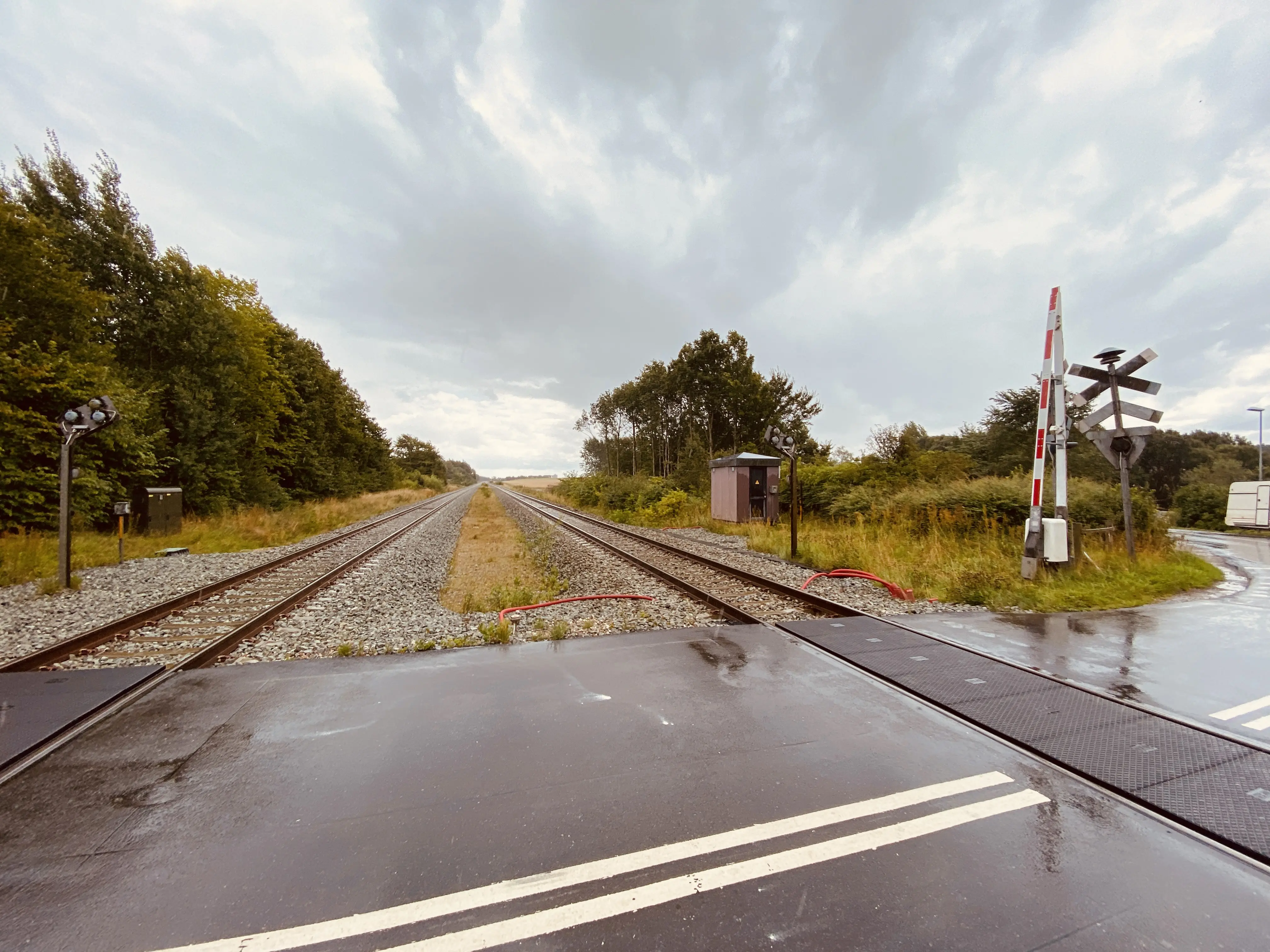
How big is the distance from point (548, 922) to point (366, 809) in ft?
3.67

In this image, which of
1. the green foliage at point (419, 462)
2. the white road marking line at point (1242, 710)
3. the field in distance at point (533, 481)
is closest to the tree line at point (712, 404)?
the white road marking line at point (1242, 710)

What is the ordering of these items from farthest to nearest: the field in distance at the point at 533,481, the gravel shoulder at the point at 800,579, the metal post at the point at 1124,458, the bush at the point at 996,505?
1. the field in distance at the point at 533,481
2. the bush at the point at 996,505
3. the metal post at the point at 1124,458
4. the gravel shoulder at the point at 800,579

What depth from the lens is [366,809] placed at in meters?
2.25

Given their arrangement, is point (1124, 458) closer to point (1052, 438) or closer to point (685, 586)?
point (1052, 438)

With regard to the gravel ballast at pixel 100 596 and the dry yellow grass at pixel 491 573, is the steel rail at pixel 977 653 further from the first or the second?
the gravel ballast at pixel 100 596

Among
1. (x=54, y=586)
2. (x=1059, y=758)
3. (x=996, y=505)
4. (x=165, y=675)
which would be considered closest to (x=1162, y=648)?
(x=1059, y=758)

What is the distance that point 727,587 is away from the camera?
7.30m

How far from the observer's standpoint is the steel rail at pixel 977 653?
286 centimetres

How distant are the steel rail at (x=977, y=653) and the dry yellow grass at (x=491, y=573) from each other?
307 cm

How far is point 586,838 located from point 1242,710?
14.0 ft

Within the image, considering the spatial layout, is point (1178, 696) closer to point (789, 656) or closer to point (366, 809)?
point (789, 656)

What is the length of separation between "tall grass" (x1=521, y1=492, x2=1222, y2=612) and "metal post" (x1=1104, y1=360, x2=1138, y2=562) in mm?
352

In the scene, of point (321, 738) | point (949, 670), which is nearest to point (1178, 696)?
point (949, 670)

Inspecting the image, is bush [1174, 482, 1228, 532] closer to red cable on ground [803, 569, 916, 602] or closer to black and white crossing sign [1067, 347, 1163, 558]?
black and white crossing sign [1067, 347, 1163, 558]
